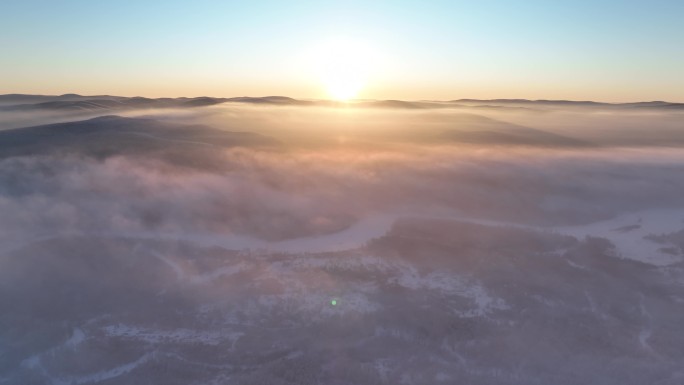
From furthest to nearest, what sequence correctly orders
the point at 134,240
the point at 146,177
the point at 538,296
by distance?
the point at 146,177 → the point at 134,240 → the point at 538,296

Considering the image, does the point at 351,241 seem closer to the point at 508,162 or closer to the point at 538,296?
the point at 538,296

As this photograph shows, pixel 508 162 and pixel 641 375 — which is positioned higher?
pixel 508 162

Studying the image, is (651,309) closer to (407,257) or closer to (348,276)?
(407,257)

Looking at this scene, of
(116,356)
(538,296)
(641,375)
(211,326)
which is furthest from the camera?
(538,296)

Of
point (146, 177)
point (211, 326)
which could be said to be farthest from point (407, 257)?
point (146, 177)

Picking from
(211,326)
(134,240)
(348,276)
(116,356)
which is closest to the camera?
(116,356)

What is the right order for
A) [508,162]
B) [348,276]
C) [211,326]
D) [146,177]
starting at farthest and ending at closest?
[508,162]
[146,177]
[348,276]
[211,326]

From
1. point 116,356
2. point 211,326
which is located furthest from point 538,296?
point 116,356

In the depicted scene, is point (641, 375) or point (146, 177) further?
point (146, 177)

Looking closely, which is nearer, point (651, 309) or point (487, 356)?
point (487, 356)
